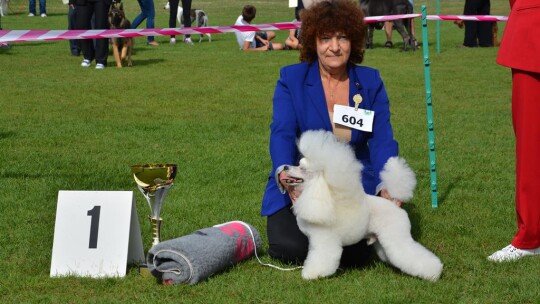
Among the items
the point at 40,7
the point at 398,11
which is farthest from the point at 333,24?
the point at 40,7

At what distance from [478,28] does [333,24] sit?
13.0 metres

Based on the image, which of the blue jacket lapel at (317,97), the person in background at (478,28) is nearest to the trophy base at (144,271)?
the blue jacket lapel at (317,97)

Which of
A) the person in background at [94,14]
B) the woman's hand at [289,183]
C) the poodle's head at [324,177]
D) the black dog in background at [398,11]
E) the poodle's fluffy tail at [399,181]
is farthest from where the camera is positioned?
the black dog in background at [398,11]

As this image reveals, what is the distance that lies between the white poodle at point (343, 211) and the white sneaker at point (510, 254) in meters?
0.46

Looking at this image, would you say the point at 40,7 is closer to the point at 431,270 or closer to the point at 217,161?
the point at 217,161

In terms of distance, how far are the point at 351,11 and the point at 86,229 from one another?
152 cm

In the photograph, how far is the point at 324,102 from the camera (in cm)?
412

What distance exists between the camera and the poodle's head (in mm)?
3439

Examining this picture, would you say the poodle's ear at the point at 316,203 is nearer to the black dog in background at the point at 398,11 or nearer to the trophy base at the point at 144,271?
the trophy base at the point at 144,271

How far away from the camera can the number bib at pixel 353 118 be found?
4.08 metres

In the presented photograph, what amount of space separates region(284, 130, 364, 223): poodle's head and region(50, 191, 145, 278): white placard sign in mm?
757

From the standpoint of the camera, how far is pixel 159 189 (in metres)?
3.72

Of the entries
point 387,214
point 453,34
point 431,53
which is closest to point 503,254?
point 387,214

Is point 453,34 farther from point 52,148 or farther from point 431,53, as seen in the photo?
point 52,148
